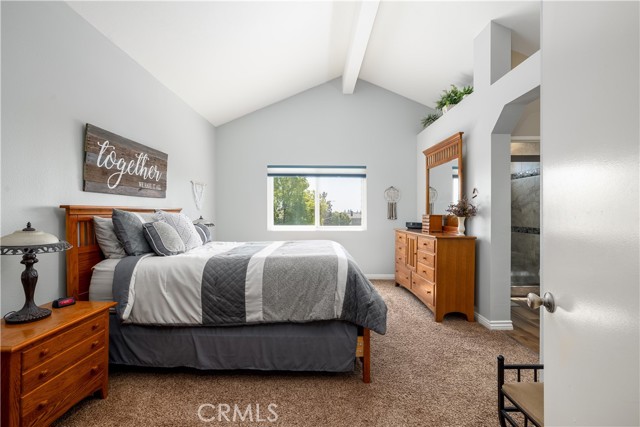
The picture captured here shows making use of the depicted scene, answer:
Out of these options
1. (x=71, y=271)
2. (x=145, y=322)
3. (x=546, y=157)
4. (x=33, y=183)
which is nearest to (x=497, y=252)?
(x=546, y=157)

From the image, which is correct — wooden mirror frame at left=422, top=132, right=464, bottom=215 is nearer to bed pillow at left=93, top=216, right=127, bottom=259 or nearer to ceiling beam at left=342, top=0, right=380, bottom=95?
ceiling beam at left=342, top=0, right=380, bottom=95

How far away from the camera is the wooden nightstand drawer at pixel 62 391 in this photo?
4.45 feet

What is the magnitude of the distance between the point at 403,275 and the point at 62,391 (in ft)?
12.3

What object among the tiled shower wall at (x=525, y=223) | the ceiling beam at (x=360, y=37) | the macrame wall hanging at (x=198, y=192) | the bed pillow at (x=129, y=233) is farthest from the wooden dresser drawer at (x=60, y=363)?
the tiled shower wall at (x=525, y=223)

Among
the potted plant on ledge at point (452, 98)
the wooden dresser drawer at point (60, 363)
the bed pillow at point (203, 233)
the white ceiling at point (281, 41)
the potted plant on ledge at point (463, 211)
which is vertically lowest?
the wooden dresser drawer at point (60, 363)

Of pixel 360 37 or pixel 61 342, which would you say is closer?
pixel 61 342

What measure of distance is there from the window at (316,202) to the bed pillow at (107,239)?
2.97 metres

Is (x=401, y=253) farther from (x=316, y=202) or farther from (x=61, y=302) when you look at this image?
(x=61, y=302)

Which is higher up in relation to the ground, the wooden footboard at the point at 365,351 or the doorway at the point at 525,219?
the doorway at the point at 525,219

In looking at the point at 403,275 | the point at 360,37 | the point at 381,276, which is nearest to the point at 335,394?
the point at 403,275

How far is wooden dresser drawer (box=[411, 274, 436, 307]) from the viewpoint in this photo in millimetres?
3289

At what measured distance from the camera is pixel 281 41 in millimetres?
3484

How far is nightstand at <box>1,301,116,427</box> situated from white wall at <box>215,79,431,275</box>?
11.0 ft

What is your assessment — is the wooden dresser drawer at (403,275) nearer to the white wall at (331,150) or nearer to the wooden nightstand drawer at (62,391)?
the white wall at (331,150)
